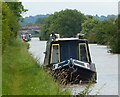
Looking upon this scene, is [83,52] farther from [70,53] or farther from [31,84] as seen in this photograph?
→ [31,84]

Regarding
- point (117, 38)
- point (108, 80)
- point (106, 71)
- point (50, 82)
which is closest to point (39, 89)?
point (50, 82)

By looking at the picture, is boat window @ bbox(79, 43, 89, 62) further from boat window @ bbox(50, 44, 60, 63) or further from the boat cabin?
boat window @ bbox(50, 44, 60, 63)

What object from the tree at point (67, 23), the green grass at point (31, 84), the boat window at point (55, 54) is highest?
the tree at point (67, 23)

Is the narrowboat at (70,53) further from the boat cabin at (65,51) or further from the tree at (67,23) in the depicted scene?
the tree at (67,23)

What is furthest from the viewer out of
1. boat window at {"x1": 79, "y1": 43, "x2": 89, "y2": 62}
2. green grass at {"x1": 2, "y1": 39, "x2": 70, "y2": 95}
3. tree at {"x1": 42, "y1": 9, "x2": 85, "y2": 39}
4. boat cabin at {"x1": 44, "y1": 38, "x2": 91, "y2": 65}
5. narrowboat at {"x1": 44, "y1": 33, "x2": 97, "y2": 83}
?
tree at {"x1": 42, "y1": 9, "x2": 85, "y2": 39}

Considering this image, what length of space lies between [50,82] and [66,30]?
89.2 metres

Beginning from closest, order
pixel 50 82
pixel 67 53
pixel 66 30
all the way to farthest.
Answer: pixel 50 82 → pixel 67 53 → pixel 66 30

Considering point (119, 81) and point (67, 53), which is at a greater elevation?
point (67, 53)

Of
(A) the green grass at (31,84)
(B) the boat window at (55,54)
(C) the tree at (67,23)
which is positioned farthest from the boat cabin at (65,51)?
(C) the tree at (67,23)

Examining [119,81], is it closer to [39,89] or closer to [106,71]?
[106,71]

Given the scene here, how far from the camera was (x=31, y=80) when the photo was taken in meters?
17.6

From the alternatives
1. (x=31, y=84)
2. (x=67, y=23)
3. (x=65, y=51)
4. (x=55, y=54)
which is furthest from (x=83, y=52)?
(x=67, y=23)

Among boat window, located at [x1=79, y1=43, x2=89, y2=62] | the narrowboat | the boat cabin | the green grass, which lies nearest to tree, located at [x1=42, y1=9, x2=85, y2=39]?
boat window, located at [x1=79, y1=43, x2=89, y2=62]

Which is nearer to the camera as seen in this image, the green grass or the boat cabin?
the green grass
